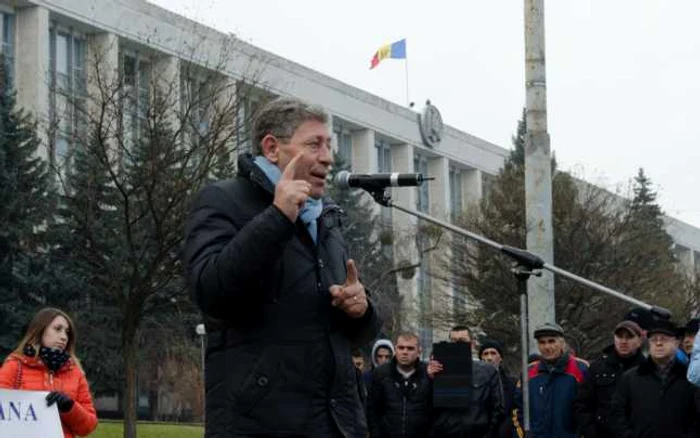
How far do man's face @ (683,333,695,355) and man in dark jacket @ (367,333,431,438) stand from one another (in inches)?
99.8

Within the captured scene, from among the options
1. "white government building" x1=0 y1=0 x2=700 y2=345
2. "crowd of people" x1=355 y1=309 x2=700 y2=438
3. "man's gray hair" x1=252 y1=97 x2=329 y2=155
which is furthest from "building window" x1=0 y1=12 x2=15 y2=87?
"man's gray hair" x1=252 y1=97 x2=329 y2=155

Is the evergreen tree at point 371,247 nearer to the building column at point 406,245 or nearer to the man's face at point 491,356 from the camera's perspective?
the building column at point 406,245

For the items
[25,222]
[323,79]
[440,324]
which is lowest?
[440,324]

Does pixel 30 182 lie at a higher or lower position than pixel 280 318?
higher

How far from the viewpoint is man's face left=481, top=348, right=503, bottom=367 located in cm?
1633

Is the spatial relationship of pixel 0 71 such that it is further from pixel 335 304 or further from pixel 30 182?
pixel 335 304

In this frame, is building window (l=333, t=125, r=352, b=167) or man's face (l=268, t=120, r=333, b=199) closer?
man's face (l=268, t=120, r=333, b=199)

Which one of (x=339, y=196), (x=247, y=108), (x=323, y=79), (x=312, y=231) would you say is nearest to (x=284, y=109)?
(x=312, y=231)

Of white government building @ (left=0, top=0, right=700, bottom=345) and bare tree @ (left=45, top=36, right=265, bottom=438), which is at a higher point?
white government building @ (left=0, top=0, right=700, bottom=345)

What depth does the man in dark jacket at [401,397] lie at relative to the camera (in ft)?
48.0

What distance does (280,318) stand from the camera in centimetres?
486

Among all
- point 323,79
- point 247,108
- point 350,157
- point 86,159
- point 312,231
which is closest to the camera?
point 312,231

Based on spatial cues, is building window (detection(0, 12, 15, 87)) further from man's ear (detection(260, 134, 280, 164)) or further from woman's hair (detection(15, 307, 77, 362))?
man's ear (detection(260, 134, 280, 164))

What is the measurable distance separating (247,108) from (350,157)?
168 ft
